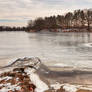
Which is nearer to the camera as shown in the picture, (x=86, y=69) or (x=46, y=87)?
(x=46, y=87)

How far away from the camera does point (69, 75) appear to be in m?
5.66

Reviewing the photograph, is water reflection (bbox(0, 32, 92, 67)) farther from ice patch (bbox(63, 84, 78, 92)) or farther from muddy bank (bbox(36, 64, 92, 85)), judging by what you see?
ice patch (bbox(63, 84, 78, 92))

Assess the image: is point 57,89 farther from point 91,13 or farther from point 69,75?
point 91,13

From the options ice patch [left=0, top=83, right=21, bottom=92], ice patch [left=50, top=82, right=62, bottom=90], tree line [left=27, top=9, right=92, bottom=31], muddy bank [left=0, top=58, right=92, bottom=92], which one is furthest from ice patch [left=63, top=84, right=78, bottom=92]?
tree line [left=27, top=9, right=92, bottom=31]

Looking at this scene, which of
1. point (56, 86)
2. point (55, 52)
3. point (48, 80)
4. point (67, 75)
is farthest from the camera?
point (55, 52)

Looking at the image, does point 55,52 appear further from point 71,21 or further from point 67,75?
point 71,21

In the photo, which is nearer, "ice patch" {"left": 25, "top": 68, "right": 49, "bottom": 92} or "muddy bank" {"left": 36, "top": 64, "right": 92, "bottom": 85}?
"ice patch" {"left": 25, "top": 68, "right": 49, "bottom": 92}

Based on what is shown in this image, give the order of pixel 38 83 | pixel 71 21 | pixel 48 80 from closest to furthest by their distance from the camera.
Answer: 1. pixel 38 83
2. pixel 48 80
3. pixel 71 21

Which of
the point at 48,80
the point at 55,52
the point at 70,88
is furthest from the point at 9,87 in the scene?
the point at 55,52

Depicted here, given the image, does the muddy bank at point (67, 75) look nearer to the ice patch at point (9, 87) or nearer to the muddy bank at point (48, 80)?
the muddy bank at point (48, 80)

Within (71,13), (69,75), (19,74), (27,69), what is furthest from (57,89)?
(71,13)

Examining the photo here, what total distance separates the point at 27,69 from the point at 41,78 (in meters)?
1.23

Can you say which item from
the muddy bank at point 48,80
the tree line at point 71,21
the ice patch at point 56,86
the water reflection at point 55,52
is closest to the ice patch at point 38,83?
the muddy bank at point 48,80

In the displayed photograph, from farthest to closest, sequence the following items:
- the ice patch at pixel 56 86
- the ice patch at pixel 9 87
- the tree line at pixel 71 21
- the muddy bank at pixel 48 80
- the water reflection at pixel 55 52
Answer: the tree line at pixel 71 21, the water reflection at pixel 55 52, the ice patch at pixel 56 86, the muddy bank at pixel 48 80, the ice patch at pixel 9 87
